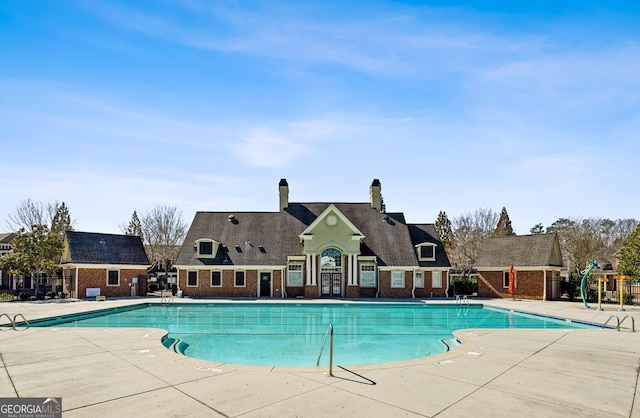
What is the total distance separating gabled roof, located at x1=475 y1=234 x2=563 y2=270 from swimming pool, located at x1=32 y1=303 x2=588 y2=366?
7414mm

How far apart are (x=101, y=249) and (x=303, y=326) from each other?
21.5 meters

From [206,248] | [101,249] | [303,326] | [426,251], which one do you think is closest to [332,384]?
[303,326]

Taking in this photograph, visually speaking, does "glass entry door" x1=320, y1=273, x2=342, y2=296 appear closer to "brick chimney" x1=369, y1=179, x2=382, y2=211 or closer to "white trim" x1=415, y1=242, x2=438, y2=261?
"white trim" x1=415, y1=242, x2=438, y2=261

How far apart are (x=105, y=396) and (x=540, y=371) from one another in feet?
26.1

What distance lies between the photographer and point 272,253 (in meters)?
32.4

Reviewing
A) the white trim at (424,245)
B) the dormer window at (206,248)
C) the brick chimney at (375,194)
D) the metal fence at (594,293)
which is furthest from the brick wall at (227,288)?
the metal fence at (594,293)

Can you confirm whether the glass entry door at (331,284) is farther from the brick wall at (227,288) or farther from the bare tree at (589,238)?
the bare tree at (589,238)

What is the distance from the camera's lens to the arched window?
31.5 meters

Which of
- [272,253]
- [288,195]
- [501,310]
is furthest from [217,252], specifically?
[501,310]

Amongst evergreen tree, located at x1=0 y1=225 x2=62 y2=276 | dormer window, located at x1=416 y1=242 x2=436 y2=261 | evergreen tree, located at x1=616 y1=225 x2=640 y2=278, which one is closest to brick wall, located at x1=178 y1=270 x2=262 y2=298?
evergreen tree, located at x1=0 y1=225 x2=62 y2=276

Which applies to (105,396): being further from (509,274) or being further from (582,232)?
(582,232)

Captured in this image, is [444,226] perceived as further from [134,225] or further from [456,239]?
[134,225]

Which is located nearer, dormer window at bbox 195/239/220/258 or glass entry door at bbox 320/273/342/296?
glass entry door at bbox 320/273/342/296

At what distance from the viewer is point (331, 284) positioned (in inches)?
1245
